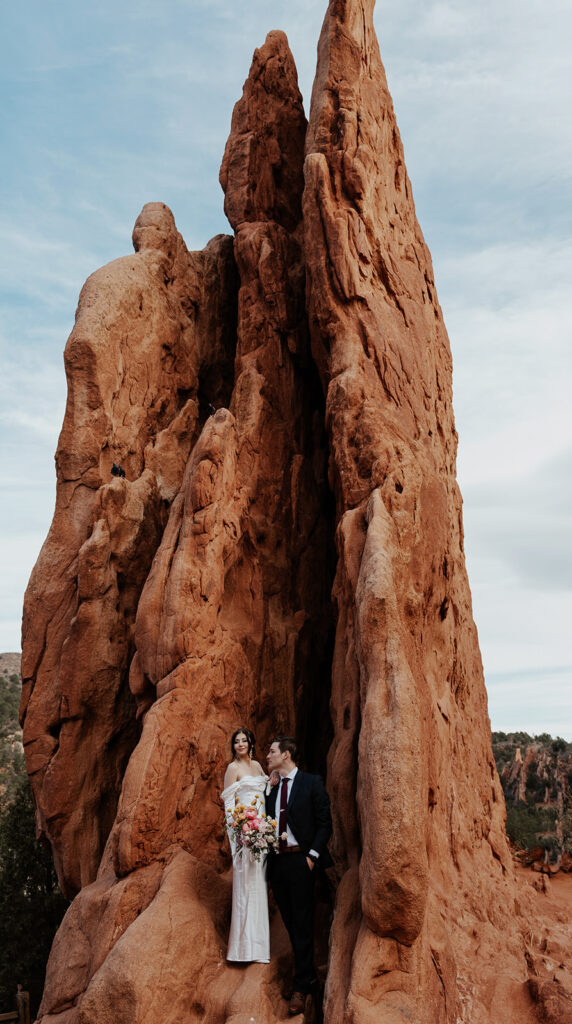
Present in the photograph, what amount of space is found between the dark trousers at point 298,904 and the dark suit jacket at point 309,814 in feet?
0.51

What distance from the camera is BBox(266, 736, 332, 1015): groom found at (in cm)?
806

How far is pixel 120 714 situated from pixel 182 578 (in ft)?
9.43

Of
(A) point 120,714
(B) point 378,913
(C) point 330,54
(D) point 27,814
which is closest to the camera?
(B) point 378,913

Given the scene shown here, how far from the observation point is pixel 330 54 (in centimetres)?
1316

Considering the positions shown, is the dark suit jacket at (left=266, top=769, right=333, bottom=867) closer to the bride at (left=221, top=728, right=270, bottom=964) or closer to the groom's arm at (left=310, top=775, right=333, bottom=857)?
the groom's arm at (left=310, top=775, right=333, bottom=857)

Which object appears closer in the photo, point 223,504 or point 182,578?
point 182,578

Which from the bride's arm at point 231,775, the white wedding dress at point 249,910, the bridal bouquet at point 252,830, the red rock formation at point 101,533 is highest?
the red rock formation at point 101,533

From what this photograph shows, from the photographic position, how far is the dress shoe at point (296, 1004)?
7820mm

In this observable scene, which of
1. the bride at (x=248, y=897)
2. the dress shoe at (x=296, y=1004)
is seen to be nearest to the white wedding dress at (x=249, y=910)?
the bride at (x=248, y=897)

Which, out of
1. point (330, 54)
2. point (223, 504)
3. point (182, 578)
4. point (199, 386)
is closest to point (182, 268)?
point (199, 386)

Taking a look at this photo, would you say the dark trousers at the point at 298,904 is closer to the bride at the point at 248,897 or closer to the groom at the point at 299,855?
the groom at the point at 299,855

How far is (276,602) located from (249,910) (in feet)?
15.6

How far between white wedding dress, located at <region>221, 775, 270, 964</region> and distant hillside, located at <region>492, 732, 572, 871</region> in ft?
53.3

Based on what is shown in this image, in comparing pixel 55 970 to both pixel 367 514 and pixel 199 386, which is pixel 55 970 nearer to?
pixel 367 514
